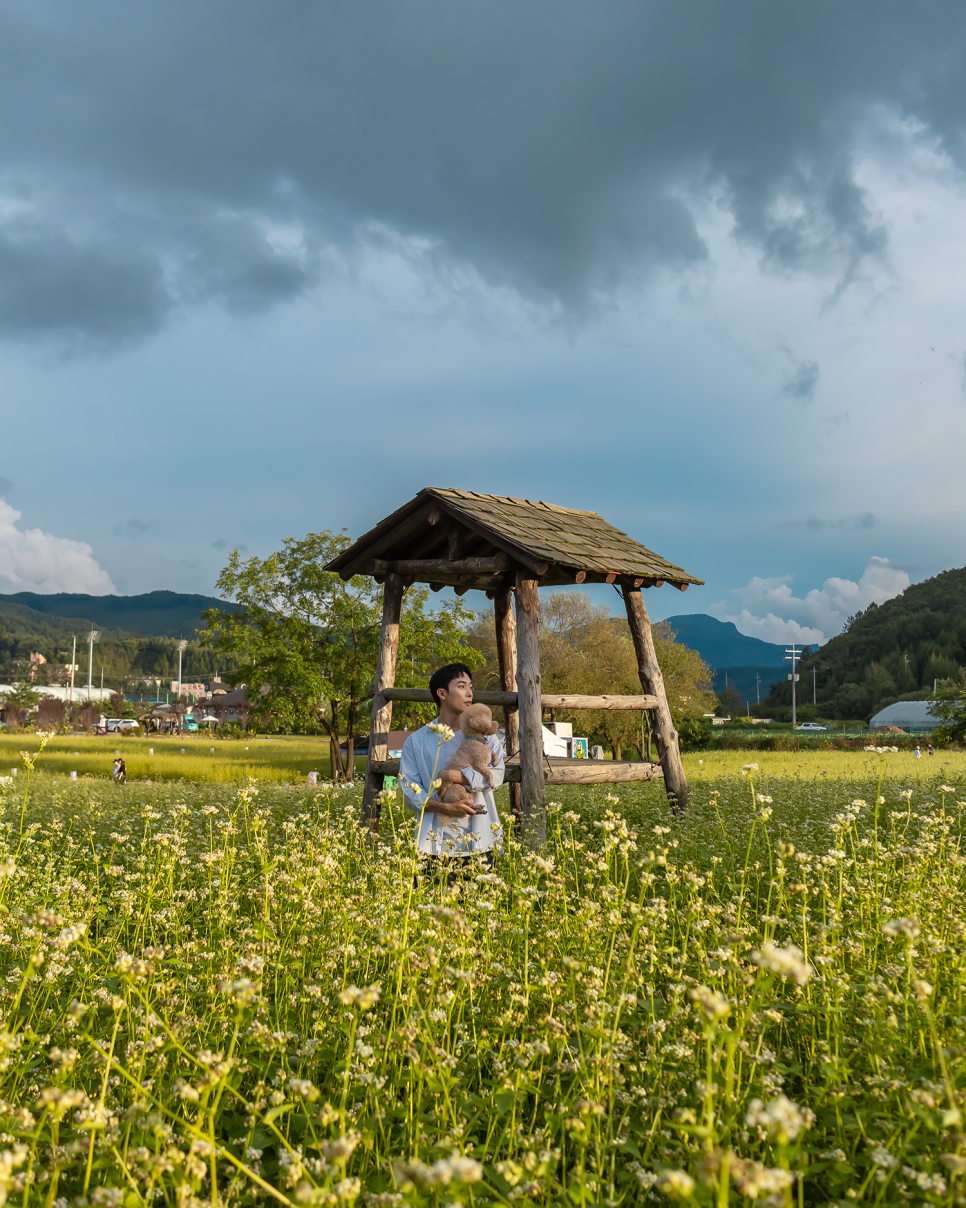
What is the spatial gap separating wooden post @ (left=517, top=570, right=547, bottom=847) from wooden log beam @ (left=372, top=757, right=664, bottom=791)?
217 millimetres

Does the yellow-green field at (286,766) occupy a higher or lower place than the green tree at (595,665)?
lower

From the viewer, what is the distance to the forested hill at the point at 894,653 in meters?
108

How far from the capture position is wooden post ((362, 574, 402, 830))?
8852mm

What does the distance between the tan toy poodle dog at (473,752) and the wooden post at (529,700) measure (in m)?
1.97

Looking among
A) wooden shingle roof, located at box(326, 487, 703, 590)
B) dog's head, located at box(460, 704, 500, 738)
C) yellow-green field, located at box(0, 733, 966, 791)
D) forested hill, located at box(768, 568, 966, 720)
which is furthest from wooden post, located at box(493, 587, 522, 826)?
forested hill, located at box(768, 568, 966, 720)

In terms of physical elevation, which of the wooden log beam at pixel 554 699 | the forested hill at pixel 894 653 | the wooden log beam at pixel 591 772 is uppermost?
the forested hill at pixel 894 653

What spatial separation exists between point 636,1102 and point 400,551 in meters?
7.73

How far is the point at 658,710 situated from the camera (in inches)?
380

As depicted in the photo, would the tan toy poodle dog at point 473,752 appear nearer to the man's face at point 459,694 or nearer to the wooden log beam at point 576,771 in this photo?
the man's face at point 459,694

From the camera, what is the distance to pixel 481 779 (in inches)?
242

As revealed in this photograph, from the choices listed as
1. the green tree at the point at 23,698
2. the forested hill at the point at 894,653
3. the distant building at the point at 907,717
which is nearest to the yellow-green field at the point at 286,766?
the green tree at the point at 23,698

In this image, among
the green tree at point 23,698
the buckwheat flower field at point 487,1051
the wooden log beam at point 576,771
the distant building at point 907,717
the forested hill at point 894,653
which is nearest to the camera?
the buckwheat flower field at point 487,1051

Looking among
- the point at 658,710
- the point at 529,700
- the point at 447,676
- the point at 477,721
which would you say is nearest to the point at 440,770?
the point at 477,721

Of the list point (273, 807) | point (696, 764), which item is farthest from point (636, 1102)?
point (696, 764)
